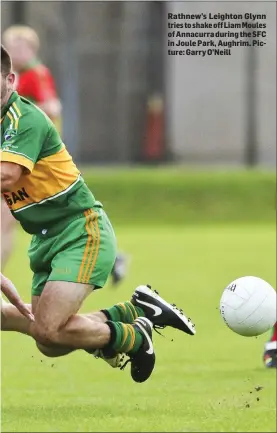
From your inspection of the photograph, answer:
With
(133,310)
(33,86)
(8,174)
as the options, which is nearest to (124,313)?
(133,310)

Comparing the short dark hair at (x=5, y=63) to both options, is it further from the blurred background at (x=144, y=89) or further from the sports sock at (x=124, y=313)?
the blurred background at (x=144, y=89)

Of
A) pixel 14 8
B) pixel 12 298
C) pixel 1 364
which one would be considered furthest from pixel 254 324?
pixel 14 8

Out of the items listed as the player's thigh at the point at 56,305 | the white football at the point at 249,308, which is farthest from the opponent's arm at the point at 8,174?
the white football at the point at 249,308

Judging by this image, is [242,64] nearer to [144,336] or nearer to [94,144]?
[94,144]

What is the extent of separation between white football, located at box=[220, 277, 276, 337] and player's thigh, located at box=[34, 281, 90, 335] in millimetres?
777

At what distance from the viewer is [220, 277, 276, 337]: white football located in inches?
228

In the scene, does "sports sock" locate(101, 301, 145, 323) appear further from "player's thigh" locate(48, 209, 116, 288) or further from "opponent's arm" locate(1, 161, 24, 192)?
"opponent's arm" locate(1, 161, 24, 192)

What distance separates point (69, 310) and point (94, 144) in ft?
70.6

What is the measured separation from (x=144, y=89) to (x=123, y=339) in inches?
827

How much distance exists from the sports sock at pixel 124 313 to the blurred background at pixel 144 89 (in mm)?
18625

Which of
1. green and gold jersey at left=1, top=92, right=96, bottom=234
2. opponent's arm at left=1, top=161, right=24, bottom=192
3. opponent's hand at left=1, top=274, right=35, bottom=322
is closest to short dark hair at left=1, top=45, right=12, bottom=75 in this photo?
green and gold jersey at left=1, top=92, right=96, bottom=234

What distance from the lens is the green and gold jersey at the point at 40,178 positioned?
5.54 metres

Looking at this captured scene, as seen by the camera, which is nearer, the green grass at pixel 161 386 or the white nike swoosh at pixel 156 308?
the green grass at pixel 161 386

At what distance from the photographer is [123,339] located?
19.5ft
